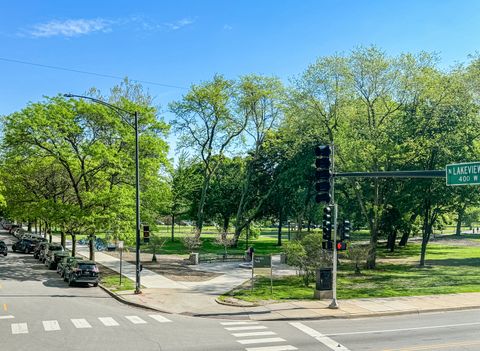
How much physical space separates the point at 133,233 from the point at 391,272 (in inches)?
763

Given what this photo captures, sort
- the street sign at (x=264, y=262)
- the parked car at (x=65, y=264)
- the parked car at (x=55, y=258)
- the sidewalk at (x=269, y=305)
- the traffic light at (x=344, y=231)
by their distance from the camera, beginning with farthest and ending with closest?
the parked car at (x=55, y=258) < the parked car at (x=65, y=264) < the street sign at (x=264, y=262) < the traffic light at (x=344, y=231) < the sidewalk at (x=269, y=305)

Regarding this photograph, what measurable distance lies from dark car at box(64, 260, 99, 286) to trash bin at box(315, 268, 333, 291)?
13592 millimetres

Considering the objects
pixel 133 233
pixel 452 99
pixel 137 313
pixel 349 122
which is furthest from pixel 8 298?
pixel 452 99

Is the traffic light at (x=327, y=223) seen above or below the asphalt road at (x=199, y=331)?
above

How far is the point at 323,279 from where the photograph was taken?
956 inches

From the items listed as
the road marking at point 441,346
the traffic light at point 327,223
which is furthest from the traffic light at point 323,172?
the road marking at point 441,346

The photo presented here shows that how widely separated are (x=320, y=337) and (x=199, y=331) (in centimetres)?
418

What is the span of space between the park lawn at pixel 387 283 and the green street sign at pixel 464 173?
11716 millimetres

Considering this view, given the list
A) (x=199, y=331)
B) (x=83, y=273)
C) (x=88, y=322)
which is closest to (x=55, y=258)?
(x=83, y=273)

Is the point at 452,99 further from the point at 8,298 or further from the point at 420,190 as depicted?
the point at 8,298

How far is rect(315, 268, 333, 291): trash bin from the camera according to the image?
24.2 metres

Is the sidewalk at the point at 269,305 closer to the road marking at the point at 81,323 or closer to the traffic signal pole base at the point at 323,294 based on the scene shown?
the traffic signal pole base at the point at 323,294

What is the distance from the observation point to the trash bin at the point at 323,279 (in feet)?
79.6

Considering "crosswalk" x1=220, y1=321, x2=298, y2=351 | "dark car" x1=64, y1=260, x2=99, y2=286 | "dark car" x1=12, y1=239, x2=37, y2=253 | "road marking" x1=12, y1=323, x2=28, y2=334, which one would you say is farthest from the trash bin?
"dark car" x1=12, y1=239, x2=37, y2=253
